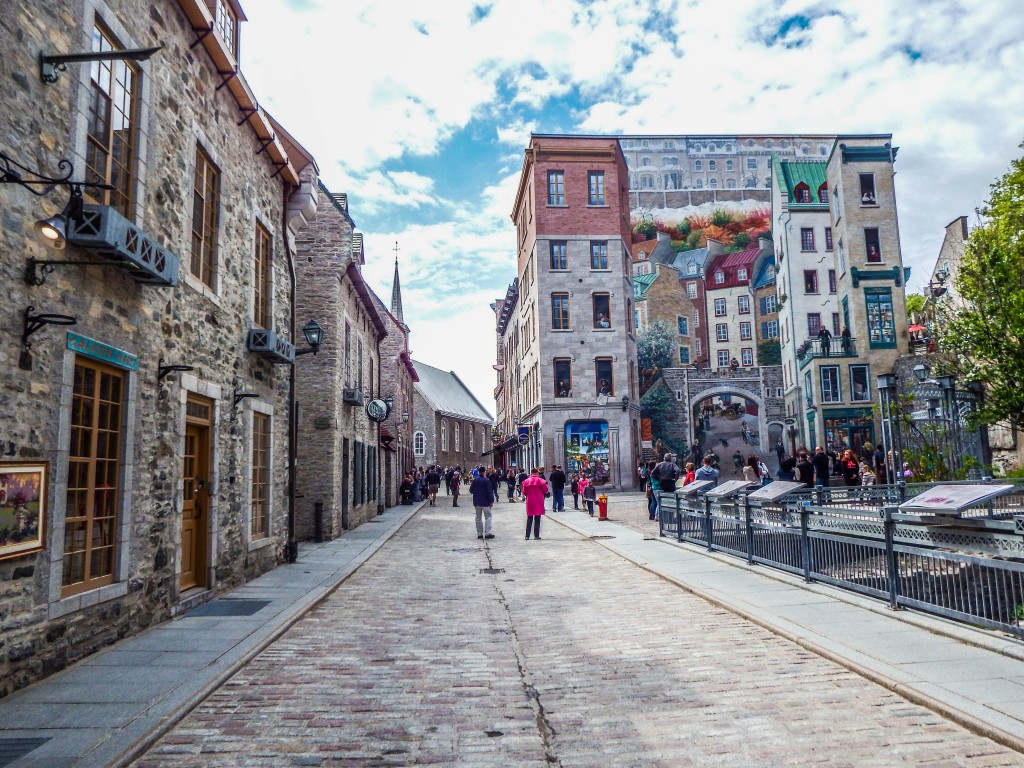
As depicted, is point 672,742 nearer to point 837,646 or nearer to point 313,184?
point 837,646

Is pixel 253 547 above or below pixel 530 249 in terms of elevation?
below

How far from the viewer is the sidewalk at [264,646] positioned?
4.77 m

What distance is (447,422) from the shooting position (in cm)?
7231

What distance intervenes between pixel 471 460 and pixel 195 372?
2785 inches

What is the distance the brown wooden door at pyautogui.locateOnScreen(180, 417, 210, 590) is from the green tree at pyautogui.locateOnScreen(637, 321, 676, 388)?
2199 inches

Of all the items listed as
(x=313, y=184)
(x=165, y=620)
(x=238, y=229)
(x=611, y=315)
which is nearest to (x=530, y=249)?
(x=611, y=315)

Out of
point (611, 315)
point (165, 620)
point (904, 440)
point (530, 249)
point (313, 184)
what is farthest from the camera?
point (530, 249)

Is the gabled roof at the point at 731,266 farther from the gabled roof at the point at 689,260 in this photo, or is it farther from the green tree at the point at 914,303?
the green tree at the point at 914,303

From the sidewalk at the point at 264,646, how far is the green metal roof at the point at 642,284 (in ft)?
198

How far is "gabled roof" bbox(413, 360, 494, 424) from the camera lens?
227ft

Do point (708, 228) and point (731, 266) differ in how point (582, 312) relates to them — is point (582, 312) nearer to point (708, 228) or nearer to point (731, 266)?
point (731, 266)

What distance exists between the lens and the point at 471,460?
262 ft

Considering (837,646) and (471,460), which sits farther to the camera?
(471,460)

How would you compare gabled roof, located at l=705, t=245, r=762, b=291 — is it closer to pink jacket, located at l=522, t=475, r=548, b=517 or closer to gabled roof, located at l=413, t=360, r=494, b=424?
gabled roof, located at l=413, t=360, r=494, b=424
